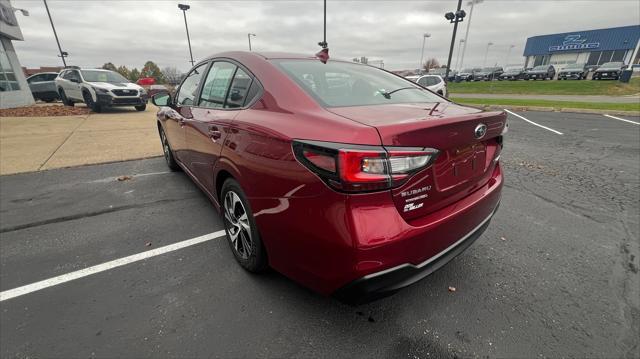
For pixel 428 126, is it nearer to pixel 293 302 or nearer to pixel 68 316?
pixel 293 302

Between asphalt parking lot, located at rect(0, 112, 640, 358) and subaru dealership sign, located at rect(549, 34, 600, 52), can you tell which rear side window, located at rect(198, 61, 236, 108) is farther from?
subaru dealership sign, located at rect(549, 34, 600, 52)

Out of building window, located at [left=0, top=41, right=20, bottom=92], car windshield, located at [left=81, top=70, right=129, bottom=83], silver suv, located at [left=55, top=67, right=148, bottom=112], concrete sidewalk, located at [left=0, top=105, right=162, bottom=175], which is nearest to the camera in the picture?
concrete sidewalk, located at [left=0, top=105, right=162, bottom=175]

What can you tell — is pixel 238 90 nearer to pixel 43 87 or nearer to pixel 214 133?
pixel 214 133

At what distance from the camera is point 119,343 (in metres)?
1.79

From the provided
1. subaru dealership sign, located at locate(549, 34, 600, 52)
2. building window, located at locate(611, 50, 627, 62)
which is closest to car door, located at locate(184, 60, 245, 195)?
building window, located at locate(611, 50, 627, 62)

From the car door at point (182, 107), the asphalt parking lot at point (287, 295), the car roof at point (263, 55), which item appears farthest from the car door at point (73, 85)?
the car roof at point (263, 55)

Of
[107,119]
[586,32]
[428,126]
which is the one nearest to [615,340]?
[428,126]

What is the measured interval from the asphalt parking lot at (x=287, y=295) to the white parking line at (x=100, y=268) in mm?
24

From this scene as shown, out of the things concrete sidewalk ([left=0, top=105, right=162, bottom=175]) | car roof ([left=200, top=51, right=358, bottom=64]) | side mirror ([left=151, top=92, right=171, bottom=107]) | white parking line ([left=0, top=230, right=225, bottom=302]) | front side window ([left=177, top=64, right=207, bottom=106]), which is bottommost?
concrete sidewalk ([left=0, top=105, right=162, bottom=175])

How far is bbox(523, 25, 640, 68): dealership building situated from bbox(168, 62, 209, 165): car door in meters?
73.5

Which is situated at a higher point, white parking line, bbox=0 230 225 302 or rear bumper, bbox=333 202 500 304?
rear bumper, bbox=333 202 500 304

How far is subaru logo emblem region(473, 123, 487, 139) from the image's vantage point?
5.80 feet

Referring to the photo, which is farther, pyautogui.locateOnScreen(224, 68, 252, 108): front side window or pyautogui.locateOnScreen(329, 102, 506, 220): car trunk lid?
pyautogui.locateOnScreen(224, 68, 252, 108): front side window

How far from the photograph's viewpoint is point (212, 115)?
2.53m
